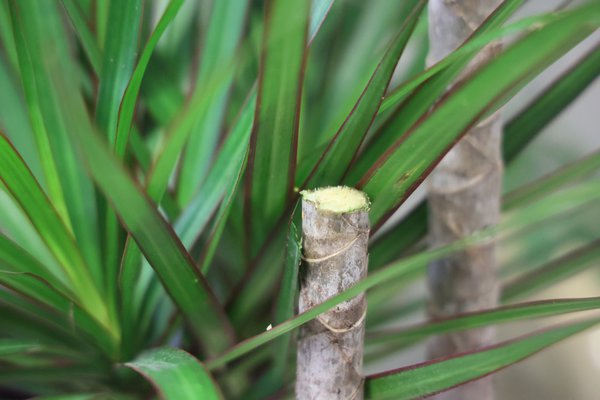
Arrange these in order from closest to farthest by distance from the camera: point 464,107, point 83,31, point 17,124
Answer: point 464,107 → point 83,31 → point 17,124

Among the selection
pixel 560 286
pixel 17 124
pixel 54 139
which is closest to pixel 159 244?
pixel 54 139

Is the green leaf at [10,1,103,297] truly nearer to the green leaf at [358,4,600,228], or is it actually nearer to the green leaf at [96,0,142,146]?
the green leaf at [96,0,142,146]

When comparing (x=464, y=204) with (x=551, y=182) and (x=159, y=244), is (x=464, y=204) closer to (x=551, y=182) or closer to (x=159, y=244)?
(x=551, y=182)

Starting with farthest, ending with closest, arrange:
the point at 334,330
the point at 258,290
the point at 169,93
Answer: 1. the point at 169,93
2. the point at 258,290
3. the point at 334,330

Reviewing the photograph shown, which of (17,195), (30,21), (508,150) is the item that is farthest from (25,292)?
(508,150)

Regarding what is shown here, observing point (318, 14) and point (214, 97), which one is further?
point (214, 97)

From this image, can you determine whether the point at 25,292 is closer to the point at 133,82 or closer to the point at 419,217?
the point at 133,82

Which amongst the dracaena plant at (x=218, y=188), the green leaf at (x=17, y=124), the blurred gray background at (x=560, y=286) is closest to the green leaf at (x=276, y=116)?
the dracaena plant at (x=218, y=188)
